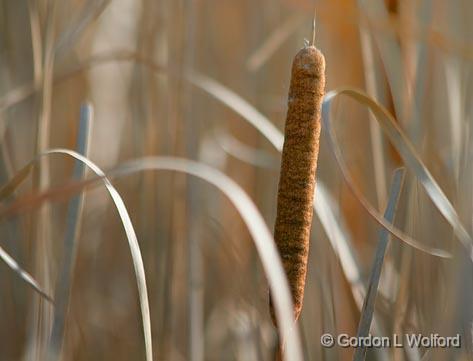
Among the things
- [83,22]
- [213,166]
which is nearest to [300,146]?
[83,22]

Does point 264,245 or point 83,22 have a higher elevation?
point 83,22

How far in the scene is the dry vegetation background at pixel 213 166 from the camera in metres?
0.97

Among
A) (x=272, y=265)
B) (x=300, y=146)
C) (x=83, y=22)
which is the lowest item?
(x=272, y=265)

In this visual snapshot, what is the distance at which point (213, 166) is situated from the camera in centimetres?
150

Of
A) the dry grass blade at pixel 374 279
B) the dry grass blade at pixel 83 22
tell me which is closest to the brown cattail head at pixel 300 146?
the dry grass blade at pixel 374 279

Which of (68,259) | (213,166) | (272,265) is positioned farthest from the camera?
(213,166)

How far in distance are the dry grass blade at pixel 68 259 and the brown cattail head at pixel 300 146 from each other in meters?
0.21

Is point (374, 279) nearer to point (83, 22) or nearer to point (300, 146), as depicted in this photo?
point (300, 146)

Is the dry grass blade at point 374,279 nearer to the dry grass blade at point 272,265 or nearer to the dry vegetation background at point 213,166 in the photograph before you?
the dry vegetation background at point 213,166

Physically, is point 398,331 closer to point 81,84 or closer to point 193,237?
point 193,237

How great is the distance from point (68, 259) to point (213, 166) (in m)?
0.79

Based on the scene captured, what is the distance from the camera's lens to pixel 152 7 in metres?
1.42

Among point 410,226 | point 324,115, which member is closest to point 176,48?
point 410,226

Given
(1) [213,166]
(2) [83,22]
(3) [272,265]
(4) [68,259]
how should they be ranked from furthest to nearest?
(1) [213,166] → (2) [83,22] → (4) [68,259] → (3) [272,265]
